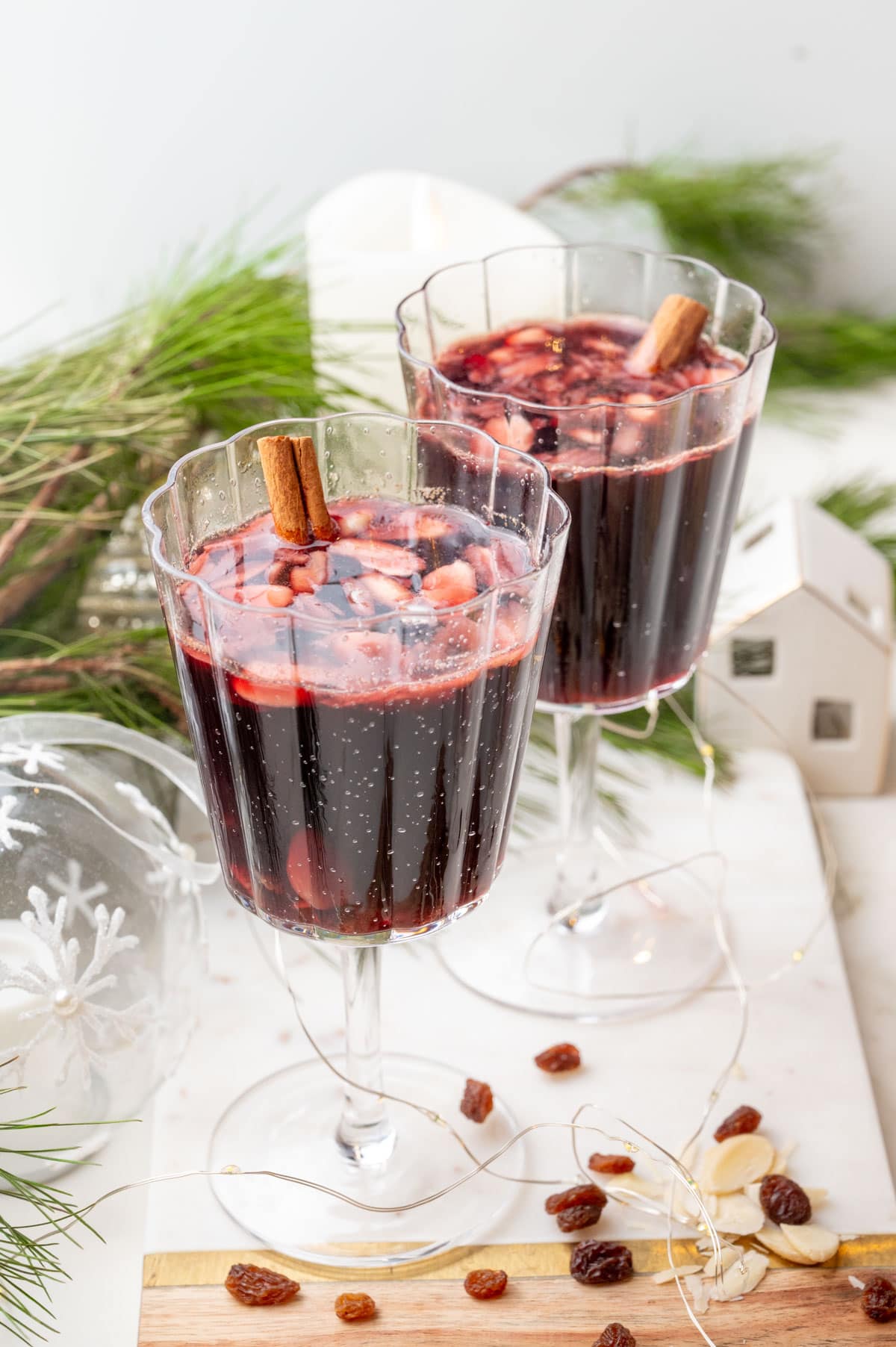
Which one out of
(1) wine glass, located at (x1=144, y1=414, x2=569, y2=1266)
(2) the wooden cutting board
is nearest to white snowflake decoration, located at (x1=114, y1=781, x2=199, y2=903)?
(1) wine glass, located at (x1=144, y1=414, x2=569, y2=1266)

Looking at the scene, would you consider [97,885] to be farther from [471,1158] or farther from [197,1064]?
[471,1158]

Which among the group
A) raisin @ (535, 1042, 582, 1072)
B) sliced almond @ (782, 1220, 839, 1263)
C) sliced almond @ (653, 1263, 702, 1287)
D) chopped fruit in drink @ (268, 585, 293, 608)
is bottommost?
raisin @ (535, 1042, 582, 1072)

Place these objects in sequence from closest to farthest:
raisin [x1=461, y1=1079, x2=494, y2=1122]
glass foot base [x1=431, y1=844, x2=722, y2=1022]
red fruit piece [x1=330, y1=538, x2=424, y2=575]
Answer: red fruit piece [x1=330, y1=538, x2=424, y2=575]
raisin [x1=461, y1=1079, x2=494, y2=1122]
glass foot base [x1=431, y1=844, x2=722, y2=1022]

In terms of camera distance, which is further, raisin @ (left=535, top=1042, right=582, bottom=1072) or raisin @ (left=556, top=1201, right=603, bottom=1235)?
raisin @ (left=535, top=1042, right=582, bottom=1072)

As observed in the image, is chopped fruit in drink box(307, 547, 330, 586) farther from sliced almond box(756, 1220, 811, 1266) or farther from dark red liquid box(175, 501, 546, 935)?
sliced almond box(756, 1220, 811, 1266)

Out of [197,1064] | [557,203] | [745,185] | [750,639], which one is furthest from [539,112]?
[197,1064]

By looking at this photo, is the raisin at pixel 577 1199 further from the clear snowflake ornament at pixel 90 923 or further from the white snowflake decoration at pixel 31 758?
the white snowflake decoration at pixel 31 758

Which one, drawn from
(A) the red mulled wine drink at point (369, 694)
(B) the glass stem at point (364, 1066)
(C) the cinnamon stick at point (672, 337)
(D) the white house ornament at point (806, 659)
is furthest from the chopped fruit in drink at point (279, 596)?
(D) the white house ornament at point (806, 659)
